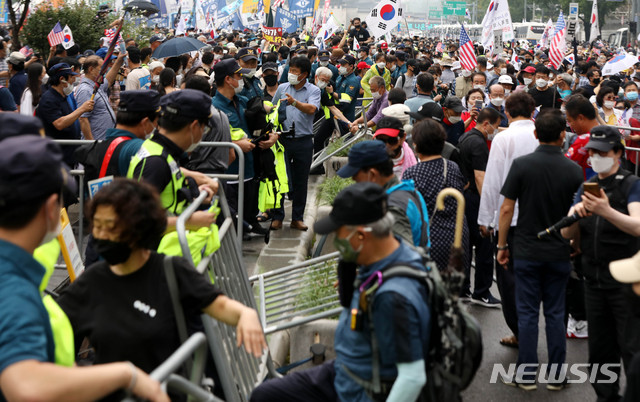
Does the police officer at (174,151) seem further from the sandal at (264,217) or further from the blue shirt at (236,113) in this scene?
the sandal at (264,217)

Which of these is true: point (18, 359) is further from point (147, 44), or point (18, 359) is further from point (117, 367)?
point (147, 44)

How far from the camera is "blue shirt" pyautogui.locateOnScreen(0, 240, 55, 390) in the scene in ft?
6.99

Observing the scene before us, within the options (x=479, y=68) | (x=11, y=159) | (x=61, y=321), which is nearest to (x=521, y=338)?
(x=61, y=321)

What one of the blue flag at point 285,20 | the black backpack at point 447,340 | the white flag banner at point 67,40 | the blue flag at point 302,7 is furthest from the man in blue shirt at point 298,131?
the blue flag at point 302,7

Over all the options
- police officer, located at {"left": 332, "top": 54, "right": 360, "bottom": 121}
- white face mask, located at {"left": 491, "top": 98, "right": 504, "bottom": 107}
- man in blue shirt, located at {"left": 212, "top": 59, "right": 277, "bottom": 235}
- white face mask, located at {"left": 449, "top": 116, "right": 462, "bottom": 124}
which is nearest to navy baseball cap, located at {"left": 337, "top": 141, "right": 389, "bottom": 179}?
man in blue shirt, located at {"left": 212, "top": 59, "right": 277, "bottom": 235}

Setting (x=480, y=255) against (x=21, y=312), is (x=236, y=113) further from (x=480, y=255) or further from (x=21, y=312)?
(x=21, y=312)

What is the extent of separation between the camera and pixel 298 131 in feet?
30.1

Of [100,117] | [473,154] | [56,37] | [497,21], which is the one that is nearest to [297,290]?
[473,154]

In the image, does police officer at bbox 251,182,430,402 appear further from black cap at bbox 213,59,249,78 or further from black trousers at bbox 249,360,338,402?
black cap at bbox 213,59,249,78

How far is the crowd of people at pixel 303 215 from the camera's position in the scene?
236 centimetres

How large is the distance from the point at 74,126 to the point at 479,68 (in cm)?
1060

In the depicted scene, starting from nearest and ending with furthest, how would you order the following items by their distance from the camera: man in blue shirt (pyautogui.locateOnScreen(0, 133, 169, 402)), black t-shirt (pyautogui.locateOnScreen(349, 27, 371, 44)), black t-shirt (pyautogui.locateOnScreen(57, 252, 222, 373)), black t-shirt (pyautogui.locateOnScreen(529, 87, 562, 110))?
man in blue shirt (pyautogui.locateOnScreen(0, 133, 169, 402))
black t-shirt (pyautogui.locateOnScreen(57, 252, 222, 373))
black t-shirt (pyautogui.locateOnScreen(529, 87, 562, 110))
black t-shirt (pyautogui.locateOnScreen(349, 27, 371, 44))

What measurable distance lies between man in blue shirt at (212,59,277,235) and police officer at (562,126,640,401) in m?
3.70

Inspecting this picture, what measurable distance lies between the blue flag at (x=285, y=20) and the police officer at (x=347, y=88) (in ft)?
26.6
